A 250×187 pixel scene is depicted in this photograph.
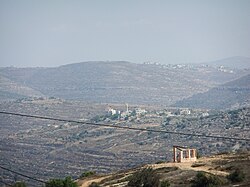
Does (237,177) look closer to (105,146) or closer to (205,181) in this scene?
(205,181)

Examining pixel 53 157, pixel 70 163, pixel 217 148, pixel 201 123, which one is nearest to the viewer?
pixel 217 148

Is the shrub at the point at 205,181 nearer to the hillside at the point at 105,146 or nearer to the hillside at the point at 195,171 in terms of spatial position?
the hillside at the point at 195,171

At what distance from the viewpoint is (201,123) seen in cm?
17100

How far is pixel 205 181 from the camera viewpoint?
118ft

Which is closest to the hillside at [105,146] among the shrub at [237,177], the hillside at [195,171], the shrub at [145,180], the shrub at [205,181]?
the hillside at [195,171]

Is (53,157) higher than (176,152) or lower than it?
lower

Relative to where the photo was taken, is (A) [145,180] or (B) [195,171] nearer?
(A) [145,180]

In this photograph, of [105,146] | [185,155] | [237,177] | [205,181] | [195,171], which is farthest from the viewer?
[105,146]

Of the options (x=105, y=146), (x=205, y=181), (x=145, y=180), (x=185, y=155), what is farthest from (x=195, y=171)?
(x=105, y=146)

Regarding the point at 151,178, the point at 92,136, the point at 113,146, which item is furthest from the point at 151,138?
the point at 151,178

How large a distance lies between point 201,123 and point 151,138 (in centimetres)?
1825

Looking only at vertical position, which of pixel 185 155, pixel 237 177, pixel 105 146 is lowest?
pixel 105 146

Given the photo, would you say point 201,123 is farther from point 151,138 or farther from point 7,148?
point 7,148

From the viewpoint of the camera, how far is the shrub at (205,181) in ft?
115
